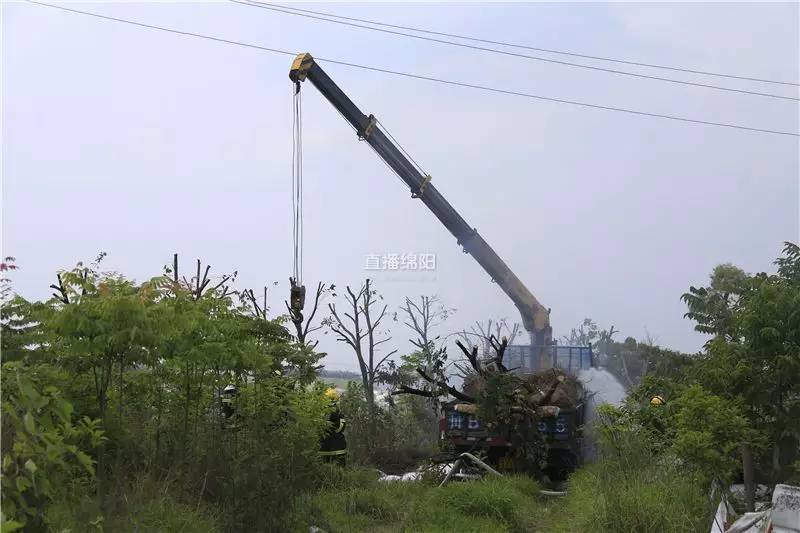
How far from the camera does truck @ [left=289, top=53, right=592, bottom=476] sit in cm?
1296

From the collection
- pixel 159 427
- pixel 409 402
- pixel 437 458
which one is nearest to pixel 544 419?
pixel 437 458

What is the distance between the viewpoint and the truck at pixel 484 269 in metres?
13.0

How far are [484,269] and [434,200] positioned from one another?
2.21m

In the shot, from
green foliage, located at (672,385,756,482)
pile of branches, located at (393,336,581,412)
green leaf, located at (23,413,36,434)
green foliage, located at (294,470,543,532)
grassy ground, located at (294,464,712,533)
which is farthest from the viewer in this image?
pile of branches, located at (393,336,581,412)

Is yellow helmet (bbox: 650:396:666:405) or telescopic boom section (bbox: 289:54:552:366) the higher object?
telescopic boom section (bbox: 289:54:552:366)

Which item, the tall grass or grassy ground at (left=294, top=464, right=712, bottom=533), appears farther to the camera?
grassy ground at (left=294, top=464, right=712, bottom=533)

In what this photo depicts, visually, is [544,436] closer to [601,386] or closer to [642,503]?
[601,386]

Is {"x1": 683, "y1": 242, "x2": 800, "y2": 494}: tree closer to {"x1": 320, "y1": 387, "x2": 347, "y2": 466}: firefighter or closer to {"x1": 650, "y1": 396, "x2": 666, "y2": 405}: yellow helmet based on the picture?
{"x1": 650, "y1": 396, "x2": 666, "y2": 405}: yellow helmet

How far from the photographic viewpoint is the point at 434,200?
17.5m

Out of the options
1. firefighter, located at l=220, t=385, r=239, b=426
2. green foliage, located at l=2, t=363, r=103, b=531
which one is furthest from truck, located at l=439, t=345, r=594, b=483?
green foliage, located at l=2, t=363, r=103, b=531

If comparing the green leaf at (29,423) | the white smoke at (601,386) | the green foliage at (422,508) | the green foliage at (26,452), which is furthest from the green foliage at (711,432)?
the white smoke at (601,386)

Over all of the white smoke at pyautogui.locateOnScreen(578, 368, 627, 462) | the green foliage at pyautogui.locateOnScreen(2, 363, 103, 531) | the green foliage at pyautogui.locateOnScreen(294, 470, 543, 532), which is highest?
the green foliage at pyautogui.locateOnScreen(2, 363, 103, 531)

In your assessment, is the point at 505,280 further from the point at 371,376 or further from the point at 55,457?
the point at 55,457

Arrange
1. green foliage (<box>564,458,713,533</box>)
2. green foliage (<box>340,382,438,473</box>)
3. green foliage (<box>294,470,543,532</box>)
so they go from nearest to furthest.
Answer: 1. green foliage (<box>564,458,713,533</box>)
2. green foliage (<box>294,470,543,532</box>)
3. green foliage (<box>340,382,438,473</box>)
